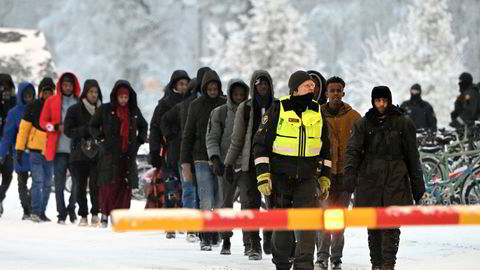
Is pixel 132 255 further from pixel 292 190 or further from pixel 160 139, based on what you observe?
pixel 160 139

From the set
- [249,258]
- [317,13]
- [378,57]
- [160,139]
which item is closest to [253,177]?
[249,258]

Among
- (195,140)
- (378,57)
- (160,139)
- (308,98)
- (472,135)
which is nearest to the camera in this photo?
(308,98)

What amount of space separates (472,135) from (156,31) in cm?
5117

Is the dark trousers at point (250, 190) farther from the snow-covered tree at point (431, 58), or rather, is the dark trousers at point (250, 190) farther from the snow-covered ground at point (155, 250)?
the snow-covered tree at point (431, 58)

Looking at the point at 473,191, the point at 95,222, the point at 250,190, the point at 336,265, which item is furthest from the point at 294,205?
the point at 473,191

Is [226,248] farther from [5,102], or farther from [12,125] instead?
[5,102]

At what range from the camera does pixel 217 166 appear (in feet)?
45.9

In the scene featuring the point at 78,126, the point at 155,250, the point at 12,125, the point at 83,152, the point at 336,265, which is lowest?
the point at 336,265

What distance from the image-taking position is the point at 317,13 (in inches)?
3314

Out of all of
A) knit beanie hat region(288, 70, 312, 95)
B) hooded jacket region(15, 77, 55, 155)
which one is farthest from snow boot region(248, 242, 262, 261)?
hooded jacket region(15, 77, 55, 155)

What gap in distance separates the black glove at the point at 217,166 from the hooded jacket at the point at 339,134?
59.6 inches

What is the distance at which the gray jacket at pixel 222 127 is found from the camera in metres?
14.1

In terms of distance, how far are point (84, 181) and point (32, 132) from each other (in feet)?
4.22

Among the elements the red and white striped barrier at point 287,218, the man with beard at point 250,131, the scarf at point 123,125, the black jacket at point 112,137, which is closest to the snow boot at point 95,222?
the black jacket at point 112,137
